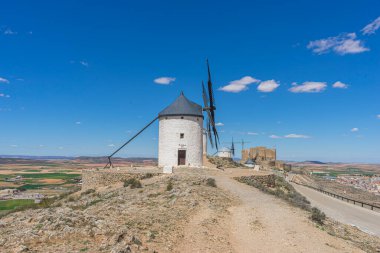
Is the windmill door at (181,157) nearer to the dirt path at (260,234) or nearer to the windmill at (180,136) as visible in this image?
the windmill at (180,136)

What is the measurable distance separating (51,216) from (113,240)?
3.07 m

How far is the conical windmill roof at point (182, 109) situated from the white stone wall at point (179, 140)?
1.27ft

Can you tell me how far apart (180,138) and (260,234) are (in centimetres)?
1766

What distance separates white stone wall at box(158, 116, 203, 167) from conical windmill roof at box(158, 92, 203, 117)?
39 cm

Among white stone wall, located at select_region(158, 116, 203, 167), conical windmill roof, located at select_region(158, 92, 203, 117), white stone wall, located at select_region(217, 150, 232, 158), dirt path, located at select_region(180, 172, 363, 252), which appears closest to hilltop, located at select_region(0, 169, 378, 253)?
dirt path, located at select_region(180, 172, 363, 252)

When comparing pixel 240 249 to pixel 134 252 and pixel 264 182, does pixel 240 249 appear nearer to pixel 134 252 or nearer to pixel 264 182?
pixel 134 252

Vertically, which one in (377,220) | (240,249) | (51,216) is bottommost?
(377,220)

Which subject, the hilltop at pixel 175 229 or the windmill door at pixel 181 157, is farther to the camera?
the windmill door at pixel 181 157

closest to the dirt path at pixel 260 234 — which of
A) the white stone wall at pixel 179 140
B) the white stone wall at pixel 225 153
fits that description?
the white stone wall at pixel 179 140

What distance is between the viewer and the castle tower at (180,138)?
27.5m

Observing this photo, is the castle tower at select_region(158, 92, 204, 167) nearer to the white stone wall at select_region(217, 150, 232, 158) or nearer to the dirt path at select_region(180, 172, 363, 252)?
the dirt path at select_region(180, 172, 363, 252)

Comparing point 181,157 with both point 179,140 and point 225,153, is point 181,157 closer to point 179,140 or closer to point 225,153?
point 179,140

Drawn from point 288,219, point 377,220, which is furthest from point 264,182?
point 288,219

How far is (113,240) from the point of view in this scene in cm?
833
